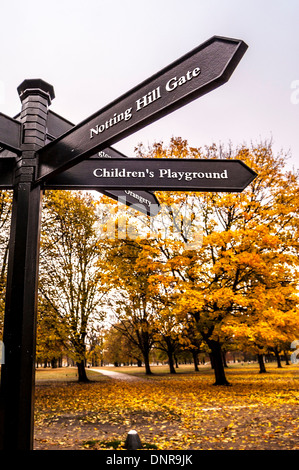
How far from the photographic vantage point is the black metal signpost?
200 cm

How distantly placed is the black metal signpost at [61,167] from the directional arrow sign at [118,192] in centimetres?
1

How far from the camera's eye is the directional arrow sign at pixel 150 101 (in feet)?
6.08

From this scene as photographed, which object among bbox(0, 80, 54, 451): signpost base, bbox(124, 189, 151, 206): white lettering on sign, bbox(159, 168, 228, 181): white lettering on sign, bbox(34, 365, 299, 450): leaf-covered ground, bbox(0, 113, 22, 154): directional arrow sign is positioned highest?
bbox(0, 113, 22, 154): directional arrow sign

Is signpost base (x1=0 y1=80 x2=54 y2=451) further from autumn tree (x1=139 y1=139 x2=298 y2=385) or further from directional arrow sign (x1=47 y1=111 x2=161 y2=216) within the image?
autumn tree (x1=139 y1=139 x2=298 y2=385)

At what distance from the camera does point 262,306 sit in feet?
34.6

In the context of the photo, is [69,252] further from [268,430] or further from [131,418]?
[268,430]

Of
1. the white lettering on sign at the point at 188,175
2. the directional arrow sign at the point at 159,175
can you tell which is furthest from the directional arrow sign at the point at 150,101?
the white lettering on sign at the point at 188,175

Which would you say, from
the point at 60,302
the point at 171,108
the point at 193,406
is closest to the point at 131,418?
the point at 193,406

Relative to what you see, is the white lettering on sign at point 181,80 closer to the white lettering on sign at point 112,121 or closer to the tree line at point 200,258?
the white lettering on sign at point 112,121

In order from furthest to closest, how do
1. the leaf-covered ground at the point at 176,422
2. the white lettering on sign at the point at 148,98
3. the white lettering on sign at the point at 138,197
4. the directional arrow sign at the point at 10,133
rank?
1. the leaf-covered ground at the point at 176,422
2. the white lettering on sign at the point at 138,197
3. the directional arrow sign at the point at 10,133
4. the white lettering on sign at the point at 148,98

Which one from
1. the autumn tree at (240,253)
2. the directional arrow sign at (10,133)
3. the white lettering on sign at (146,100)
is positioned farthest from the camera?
the autumn tree at (240,253)

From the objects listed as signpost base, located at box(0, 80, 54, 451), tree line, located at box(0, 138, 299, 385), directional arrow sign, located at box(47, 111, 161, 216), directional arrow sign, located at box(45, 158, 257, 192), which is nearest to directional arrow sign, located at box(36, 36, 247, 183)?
signpost base, located at box(0, 80, 54, 451)

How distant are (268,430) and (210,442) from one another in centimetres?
145

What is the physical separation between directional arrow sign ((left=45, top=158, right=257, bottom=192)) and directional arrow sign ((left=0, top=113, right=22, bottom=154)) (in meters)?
0.41
